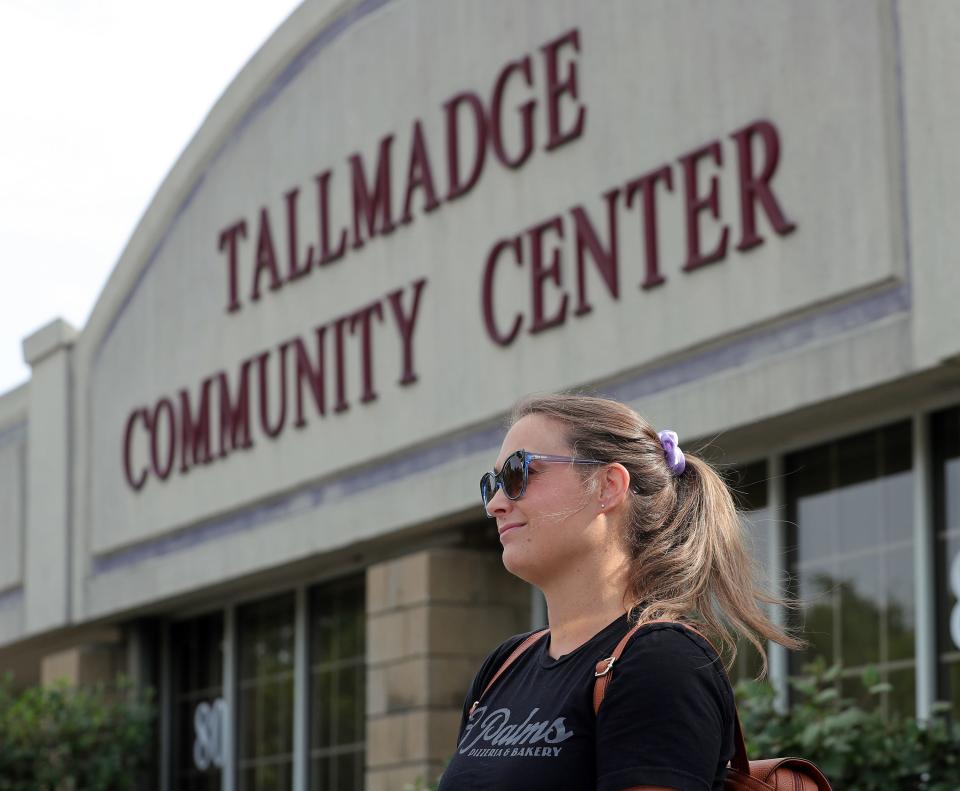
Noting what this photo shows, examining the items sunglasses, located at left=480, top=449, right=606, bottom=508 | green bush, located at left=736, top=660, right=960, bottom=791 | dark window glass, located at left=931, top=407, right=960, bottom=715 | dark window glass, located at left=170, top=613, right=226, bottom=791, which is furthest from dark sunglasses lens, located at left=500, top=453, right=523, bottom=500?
dark window glass, located at left=170, top=613, right=226, bottom=791

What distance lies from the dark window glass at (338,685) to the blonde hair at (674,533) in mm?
9501

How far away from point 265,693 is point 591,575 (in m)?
11.0

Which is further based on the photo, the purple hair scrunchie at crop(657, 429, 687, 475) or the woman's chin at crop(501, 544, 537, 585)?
the purple hair scrunchie at crop(657, 429, 687, 475)

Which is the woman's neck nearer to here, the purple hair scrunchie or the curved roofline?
the purple hair scrunchie

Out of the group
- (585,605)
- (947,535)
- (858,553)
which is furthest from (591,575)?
(858,553)

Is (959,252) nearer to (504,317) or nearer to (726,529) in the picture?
(504,317)

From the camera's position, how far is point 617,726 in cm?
307

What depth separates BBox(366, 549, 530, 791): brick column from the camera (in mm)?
11484

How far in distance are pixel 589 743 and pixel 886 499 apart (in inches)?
245

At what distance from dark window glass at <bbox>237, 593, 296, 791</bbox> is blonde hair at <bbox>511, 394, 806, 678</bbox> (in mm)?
10488

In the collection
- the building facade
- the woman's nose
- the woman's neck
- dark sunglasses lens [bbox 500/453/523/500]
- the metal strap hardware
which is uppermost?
the building facade

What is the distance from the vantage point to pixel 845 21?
8570 mm

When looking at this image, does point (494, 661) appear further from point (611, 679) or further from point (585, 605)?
point (611, 679)

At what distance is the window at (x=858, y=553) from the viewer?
353 inches
